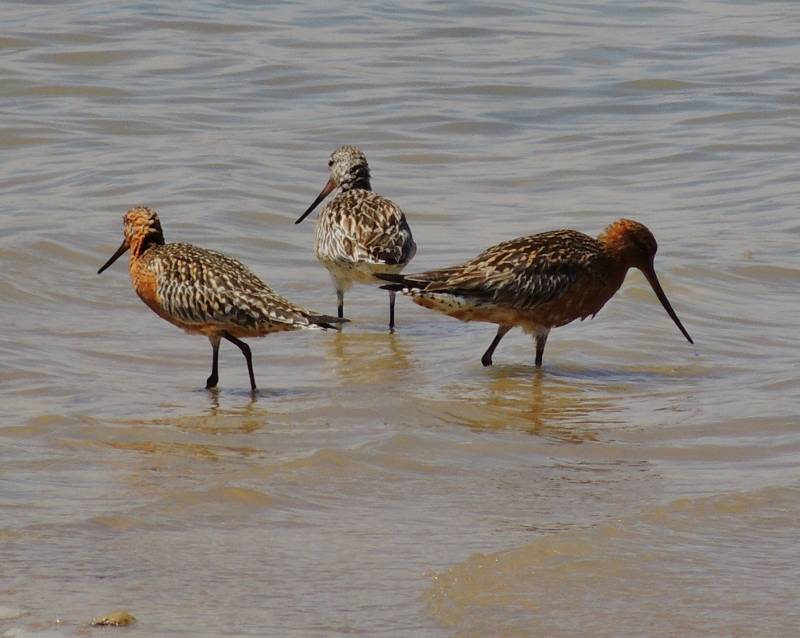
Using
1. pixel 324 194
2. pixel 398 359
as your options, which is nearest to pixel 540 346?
pixel 398 359

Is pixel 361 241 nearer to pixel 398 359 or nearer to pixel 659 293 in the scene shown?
A: pixel 398 359

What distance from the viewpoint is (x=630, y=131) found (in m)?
16.5

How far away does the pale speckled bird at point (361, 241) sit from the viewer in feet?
32.8

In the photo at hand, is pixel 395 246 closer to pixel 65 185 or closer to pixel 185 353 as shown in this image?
pixel 185 353

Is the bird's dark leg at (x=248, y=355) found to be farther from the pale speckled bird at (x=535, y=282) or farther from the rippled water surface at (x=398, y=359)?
the pale speckled bird at (x=535, y=282)

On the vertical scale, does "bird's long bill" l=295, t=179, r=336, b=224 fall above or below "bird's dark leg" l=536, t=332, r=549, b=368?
above

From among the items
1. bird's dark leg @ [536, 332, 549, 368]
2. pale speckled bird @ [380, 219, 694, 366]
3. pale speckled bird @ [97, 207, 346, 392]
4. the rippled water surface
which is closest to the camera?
the rippled water surface

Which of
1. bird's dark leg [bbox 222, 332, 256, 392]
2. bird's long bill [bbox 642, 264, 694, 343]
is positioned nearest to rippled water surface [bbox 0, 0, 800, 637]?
bird's dark leg [bbox 222, 332, 256, 392]

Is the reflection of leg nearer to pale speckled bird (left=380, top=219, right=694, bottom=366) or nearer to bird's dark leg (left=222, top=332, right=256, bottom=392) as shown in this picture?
pale speckled bird (left=380, top=219, right=694, bottom=366)

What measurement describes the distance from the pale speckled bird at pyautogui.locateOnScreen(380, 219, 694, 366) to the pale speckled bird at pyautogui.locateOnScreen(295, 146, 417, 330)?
1294 mm

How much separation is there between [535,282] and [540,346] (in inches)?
16.9

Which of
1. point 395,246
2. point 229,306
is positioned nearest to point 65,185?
point 395,246

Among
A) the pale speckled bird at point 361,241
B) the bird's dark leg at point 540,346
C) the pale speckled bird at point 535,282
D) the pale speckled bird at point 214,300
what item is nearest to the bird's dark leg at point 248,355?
the pale speckled bird at point 214,300

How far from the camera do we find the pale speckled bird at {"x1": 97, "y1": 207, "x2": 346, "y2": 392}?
26.1 ft
